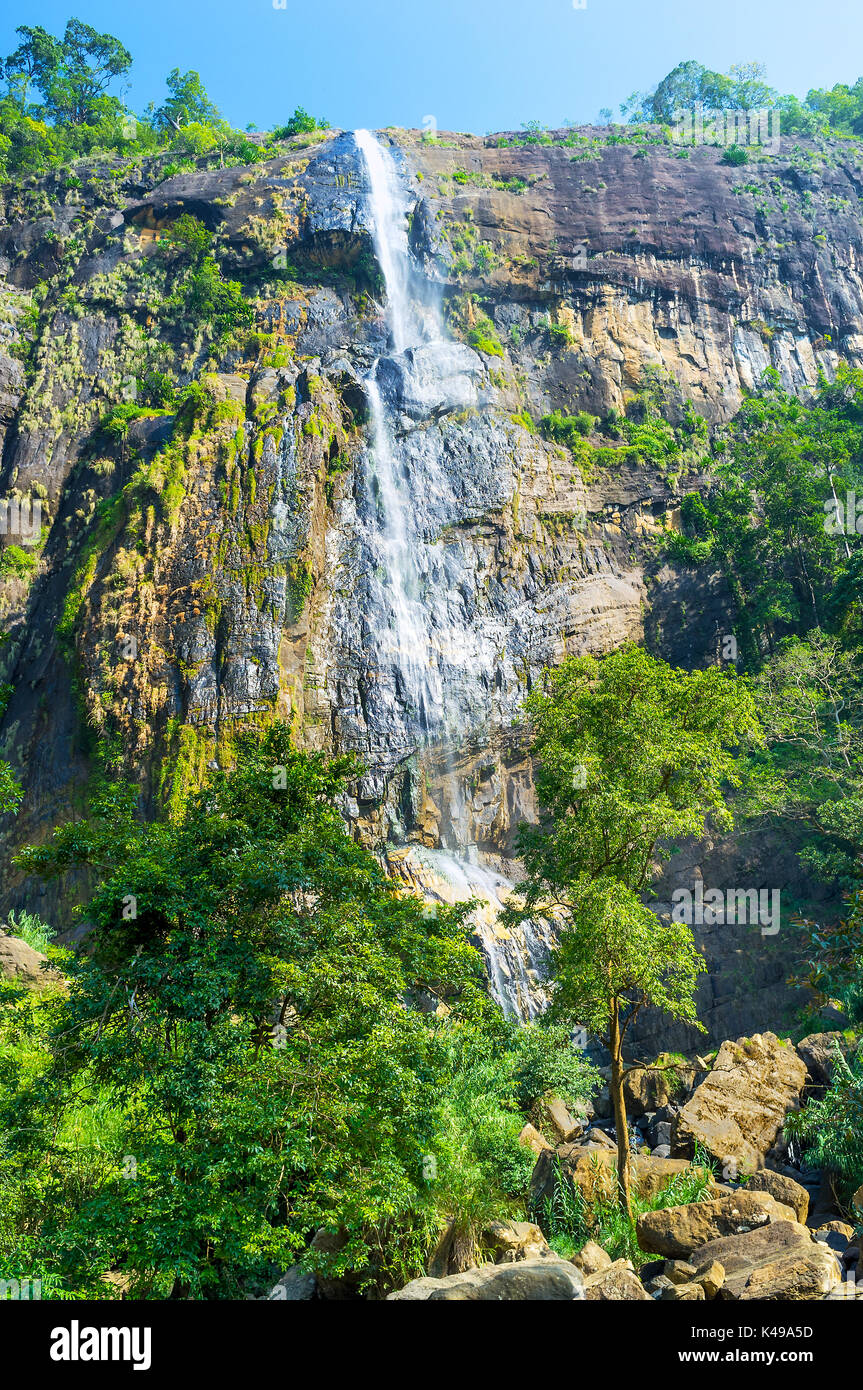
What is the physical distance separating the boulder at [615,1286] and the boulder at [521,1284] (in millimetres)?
259

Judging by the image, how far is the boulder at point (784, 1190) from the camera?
1115cm

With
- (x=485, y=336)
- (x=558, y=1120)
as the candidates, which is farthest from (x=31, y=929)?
(x=485, y=336)

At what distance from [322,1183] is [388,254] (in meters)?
39.9

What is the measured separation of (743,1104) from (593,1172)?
3.57 meters

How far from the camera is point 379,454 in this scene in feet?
106

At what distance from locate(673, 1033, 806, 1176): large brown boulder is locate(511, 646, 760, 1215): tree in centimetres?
187

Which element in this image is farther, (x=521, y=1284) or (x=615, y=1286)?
(x=615, y=1286)

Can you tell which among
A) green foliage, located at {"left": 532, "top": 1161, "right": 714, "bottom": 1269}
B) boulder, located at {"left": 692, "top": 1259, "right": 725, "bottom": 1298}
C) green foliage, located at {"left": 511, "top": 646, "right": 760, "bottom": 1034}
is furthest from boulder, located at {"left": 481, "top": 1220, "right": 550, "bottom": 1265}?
green foliage, located at {"left": 511, "top": 646, "right": 760, "bottom": 1034}

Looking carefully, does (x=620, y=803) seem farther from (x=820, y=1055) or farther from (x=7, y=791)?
(x=7, y=791)

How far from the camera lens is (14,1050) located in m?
13.2

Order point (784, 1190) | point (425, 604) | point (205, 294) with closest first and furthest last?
point (784, 1190) < point (425, 604) < point (205, 294)

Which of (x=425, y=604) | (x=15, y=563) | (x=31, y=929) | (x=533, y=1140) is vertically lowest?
(x=533, y=1140)

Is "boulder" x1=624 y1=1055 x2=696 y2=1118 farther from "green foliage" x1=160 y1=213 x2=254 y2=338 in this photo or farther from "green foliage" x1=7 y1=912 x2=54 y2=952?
"green foliage" x1=160 y1=213 x2=254 y2=338

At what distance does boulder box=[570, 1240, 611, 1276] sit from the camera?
879 centimetres
